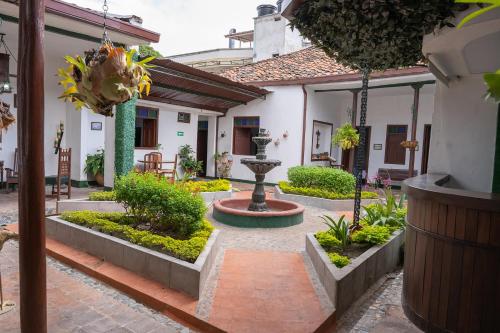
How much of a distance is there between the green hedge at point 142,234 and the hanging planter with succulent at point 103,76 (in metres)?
2.27

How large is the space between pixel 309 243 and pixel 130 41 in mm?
6310

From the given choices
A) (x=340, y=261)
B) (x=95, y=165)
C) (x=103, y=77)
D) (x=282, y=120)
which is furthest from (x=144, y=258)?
(x=282, y=120)

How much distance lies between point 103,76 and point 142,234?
292 centimetres

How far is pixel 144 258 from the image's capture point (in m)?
4.30

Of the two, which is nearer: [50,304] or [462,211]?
[462,211]

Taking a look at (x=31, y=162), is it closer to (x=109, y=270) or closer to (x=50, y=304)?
(x=50, y=304)

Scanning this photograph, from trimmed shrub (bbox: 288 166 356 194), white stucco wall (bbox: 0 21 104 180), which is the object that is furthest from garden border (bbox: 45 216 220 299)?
trimmed shrub (bbox: 288 166 356 194)

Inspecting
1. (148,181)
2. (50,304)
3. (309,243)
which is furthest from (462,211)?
(148,181)

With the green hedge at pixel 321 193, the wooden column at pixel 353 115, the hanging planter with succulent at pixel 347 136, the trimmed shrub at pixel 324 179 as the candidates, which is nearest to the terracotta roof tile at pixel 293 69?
the wooden column at pixel 353 115

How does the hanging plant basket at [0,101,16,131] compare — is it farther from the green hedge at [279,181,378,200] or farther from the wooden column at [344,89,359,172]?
the wooden column at [344,89,359,172]

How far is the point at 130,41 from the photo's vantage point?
8.37 metres

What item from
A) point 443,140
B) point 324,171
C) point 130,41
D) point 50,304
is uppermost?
point 130,41

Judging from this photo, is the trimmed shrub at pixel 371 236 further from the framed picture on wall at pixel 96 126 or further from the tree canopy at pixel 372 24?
the framed picture on wall at pixel 96 126

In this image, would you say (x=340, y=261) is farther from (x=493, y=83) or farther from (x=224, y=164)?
(x=224, y=164)
